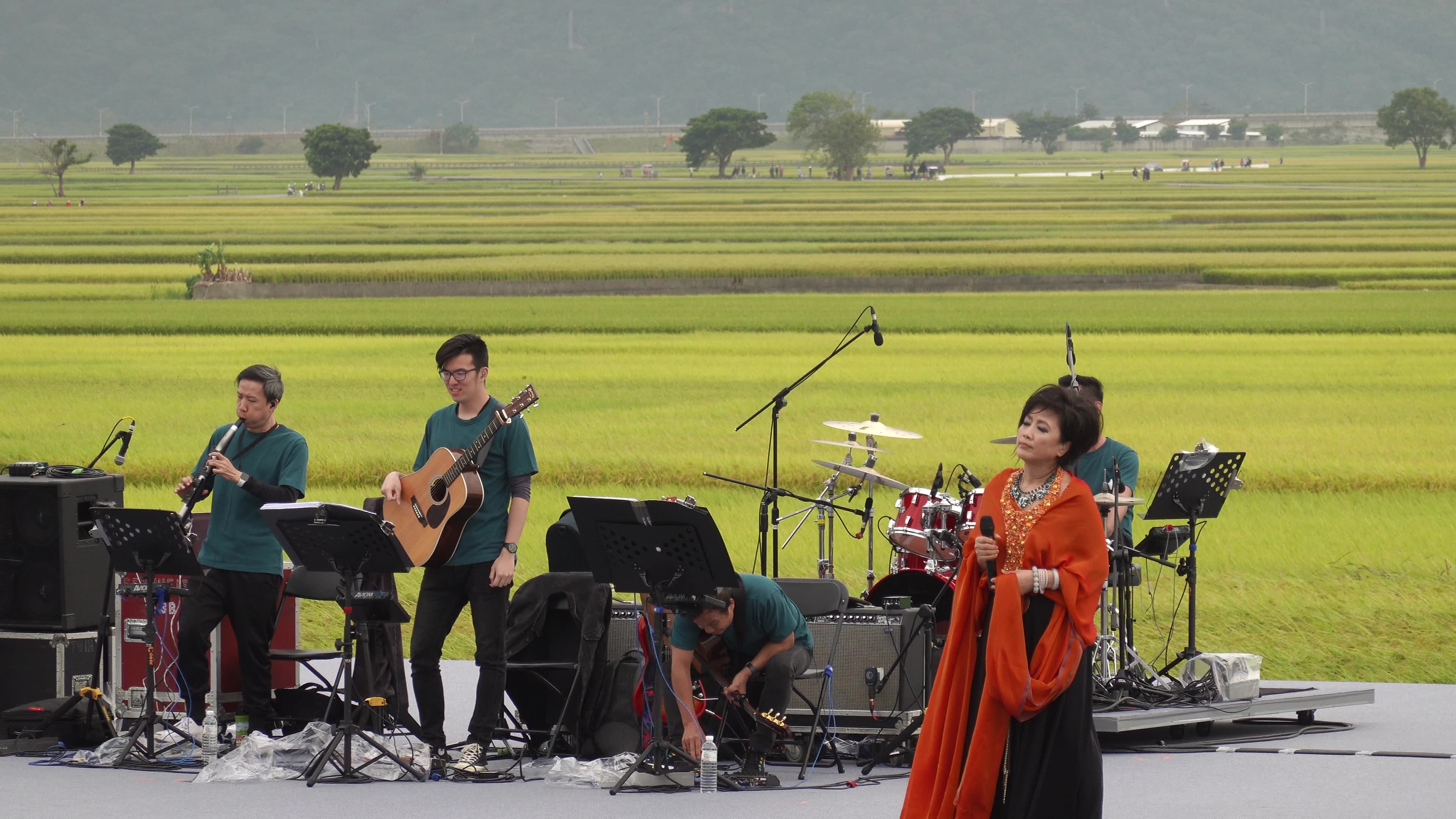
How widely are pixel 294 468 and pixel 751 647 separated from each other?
2.10 metres

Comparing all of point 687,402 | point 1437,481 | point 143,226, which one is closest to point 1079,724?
point 1437,481

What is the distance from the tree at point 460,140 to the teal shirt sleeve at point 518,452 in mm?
133529

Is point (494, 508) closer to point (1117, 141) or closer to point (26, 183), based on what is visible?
point (26, 183)

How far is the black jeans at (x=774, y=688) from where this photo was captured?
7.02 metres

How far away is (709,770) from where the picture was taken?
6.85 m

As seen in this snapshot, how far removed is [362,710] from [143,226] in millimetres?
45893

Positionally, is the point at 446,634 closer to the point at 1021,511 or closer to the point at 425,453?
the point at 425,453

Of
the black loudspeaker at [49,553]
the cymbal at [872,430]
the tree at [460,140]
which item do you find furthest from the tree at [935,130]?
the black loudspeaker at [49,553]

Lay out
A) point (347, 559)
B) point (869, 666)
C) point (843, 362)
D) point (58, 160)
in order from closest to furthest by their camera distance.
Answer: point (347, 559) → point (869, 666) → point (843, 362) → point (58, 160)

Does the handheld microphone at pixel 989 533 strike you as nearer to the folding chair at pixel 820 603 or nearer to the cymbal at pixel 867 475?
the folding chair at pixel 820 603

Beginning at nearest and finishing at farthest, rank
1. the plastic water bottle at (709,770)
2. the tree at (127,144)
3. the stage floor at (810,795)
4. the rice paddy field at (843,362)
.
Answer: the stage floor at (810,795) → the plastic water bottle at (709,770) → the rice paddy field at (843,362) → the tree at (127,144)

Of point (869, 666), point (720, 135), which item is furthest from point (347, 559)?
point (720, 135)

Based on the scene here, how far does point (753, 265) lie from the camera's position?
39500 mm

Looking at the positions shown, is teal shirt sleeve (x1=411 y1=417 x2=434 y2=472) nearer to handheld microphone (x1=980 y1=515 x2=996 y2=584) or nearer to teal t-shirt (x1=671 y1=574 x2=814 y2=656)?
teal t-shirt (x1=671 y1=574 x2=814 y2=656)
